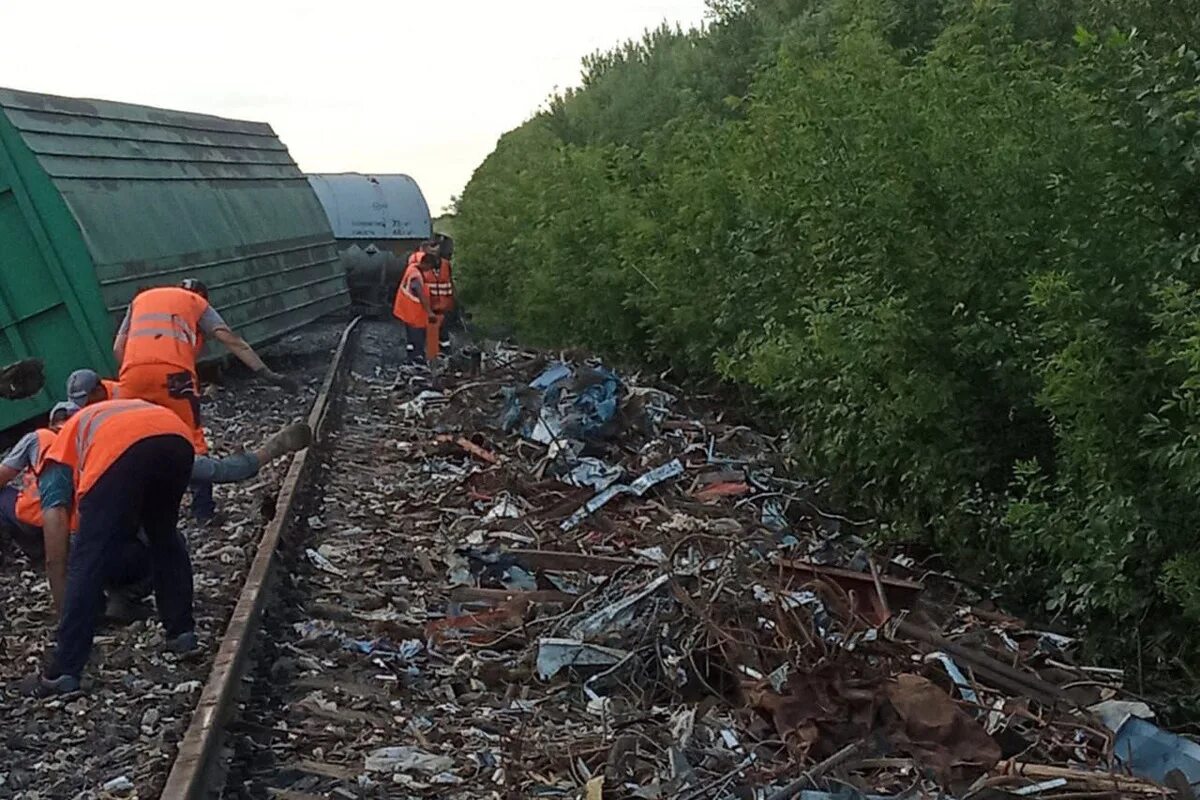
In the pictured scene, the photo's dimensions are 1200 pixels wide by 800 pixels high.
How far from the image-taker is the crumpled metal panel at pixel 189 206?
1240 centimetres

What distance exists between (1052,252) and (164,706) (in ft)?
15.3

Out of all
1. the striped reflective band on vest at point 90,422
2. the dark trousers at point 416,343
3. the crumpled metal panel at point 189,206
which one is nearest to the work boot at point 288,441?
the striped reflective band on vest at point 90,422

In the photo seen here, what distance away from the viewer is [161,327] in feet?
29.0

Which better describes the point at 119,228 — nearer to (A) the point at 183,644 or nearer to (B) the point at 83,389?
(B) the point at 83,389

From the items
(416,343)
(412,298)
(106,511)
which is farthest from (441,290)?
(106,511)

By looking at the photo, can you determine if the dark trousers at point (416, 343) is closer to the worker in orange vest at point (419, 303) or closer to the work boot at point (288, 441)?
the worker in orange vest at point (419, 303)

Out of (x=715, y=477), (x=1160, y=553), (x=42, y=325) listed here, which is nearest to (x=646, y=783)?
(x=1160, y=553)

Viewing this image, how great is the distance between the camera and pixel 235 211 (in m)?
17.2

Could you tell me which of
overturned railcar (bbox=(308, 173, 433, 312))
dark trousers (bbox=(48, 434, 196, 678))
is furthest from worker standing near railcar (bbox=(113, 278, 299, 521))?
overturned railcar (bbox=(308, 173, 433, 312))

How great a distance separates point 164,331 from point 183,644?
9.60 feet

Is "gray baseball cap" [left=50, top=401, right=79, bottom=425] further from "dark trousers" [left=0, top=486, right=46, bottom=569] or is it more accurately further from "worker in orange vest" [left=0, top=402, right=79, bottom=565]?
"dark trousers" [left=0, top=486, right=46, bottom=569]

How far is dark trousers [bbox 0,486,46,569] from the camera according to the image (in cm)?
732

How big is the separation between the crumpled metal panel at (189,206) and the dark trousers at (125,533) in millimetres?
5812

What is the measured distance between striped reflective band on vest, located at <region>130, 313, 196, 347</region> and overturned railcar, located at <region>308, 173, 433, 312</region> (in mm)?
17910
